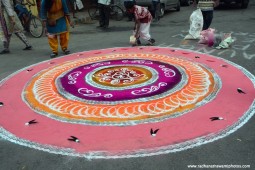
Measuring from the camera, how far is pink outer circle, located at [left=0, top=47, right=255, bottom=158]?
9.93 ft

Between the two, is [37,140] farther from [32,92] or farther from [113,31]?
[113,31]

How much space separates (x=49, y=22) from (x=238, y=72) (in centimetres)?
414

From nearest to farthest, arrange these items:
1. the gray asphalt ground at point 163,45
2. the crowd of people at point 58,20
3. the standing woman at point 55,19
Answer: the gray asphalt ground at point 163,45 → the standing woman at point 55,19 → the crowd of people at point 58,20

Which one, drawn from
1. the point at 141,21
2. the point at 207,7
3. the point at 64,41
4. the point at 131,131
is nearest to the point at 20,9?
the point at 64,41

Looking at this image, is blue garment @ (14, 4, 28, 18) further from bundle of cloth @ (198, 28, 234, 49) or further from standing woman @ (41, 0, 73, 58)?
bundle of cloth @ (198, 28, 234, 49)

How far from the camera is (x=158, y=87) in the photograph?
4508 mm

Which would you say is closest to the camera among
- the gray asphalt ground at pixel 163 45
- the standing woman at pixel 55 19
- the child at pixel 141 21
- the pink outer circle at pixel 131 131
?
the gray asphalt ground at pixel 163 45

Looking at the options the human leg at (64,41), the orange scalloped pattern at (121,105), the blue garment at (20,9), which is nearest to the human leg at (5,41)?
the human leg at (64,41)

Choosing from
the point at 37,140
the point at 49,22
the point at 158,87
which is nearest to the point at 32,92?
the point at 37,140

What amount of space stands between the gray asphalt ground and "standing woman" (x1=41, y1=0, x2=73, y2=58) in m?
0.50

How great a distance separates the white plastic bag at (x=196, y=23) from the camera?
749cm

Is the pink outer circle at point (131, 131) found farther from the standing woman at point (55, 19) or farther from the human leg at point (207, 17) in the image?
the human leg at point (207, 17)

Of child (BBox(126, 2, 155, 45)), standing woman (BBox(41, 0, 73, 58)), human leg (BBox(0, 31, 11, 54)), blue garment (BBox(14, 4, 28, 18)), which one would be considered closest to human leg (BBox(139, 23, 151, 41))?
child (BBox(126, 2, 155, 45))

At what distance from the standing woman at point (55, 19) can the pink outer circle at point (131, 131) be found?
9.16 ft
